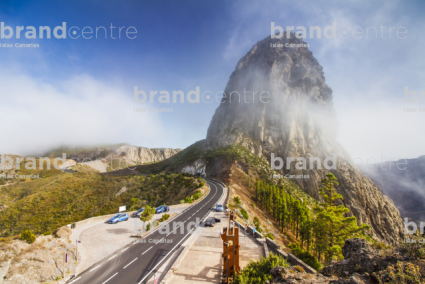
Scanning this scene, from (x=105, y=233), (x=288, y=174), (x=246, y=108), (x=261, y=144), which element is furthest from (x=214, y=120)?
(x=105, y=233)

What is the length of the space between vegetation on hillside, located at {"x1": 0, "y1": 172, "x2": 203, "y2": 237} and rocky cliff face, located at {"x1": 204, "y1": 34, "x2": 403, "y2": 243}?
5327 centimetres

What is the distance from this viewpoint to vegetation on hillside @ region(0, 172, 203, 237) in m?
36.6

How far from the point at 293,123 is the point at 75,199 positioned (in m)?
106

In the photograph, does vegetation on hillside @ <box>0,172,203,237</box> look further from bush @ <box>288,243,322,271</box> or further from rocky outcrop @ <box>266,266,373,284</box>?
rocky outcrop @ <box>266,266,373,284</box>

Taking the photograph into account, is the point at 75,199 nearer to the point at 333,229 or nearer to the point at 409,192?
the point at 333,229

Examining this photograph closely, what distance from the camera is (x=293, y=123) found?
345 ft

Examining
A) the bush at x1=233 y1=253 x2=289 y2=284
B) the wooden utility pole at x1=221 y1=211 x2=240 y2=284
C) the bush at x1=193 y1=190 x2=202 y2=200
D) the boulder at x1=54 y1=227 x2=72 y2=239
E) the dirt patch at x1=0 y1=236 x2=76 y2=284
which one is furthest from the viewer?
the bush at x1=193 y1=190 x2=202 y2=200

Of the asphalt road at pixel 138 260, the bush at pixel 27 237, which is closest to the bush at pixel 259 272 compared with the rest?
the asphalt road at pixel 138 260

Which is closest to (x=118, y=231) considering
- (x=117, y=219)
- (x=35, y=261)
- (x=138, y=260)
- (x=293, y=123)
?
(x=117, y=219)

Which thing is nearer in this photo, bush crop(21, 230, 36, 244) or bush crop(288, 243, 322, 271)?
bush crop(288, 243, 322, 271)

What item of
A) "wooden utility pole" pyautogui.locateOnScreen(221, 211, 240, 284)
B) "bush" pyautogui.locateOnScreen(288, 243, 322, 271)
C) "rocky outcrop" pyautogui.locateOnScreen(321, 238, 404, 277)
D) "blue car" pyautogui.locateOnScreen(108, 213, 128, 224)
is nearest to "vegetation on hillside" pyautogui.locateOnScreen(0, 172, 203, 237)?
"blue car" pyautogui.locateOnScreen(108, 213, 128, 224)

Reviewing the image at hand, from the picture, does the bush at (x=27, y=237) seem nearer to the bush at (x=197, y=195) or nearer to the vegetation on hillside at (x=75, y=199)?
the vegetation on hillside at (x=75, y=199)

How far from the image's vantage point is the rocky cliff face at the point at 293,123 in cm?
8688

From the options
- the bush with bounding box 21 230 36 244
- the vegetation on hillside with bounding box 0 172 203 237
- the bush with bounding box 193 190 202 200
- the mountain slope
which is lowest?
the mountain slope
